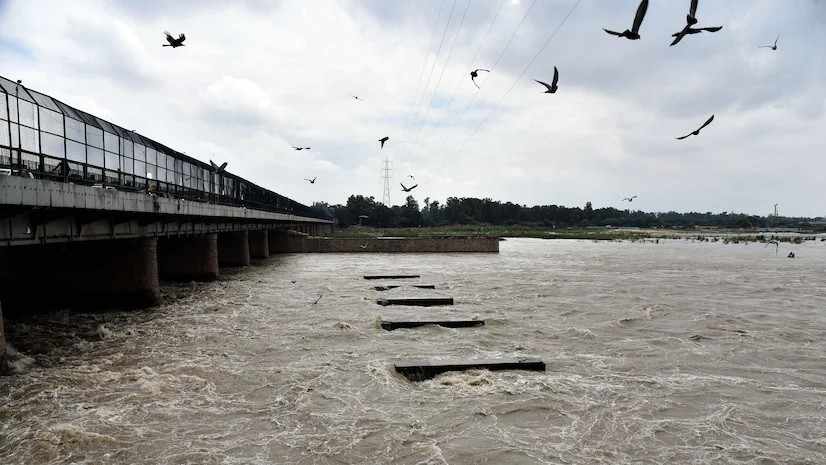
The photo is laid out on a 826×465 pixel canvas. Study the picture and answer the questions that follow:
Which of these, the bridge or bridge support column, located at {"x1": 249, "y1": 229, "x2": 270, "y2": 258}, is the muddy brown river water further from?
bridge support column, located at {"x1": 249, "y1": 229, "x2": 270, "y2": 258}

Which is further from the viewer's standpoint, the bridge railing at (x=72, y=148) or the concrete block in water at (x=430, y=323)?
the concrete block in water at (x=430, y=323)

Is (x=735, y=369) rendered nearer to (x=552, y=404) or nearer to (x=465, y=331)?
(x=552, y=404)

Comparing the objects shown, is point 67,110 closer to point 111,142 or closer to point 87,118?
point 87,118

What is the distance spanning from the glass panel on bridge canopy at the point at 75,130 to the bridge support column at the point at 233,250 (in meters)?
33.6

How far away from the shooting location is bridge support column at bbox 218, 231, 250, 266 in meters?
52.3

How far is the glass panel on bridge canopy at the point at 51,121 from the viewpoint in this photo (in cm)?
1647

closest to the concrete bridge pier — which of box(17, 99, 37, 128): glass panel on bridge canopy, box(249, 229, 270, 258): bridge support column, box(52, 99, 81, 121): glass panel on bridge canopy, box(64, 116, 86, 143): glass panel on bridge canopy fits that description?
box(64, 116, 86, 143): glass panel on bridge canopy

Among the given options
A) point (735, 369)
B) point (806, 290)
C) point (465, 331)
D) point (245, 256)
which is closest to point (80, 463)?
point (465, 331)

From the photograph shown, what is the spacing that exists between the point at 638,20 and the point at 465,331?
12568 mm

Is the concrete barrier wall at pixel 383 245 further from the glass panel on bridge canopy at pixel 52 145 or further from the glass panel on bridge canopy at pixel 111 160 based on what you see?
the glass panel on bridge canopy at pixel 52 145

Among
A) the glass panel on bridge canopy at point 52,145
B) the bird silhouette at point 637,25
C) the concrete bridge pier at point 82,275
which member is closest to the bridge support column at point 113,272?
the concrete bridge pier at point 82,275

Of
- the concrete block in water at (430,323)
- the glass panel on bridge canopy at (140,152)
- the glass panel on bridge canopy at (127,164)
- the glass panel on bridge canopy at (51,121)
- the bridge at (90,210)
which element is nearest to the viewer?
the bridge at (90,210)

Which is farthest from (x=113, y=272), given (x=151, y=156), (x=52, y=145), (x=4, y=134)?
(x=4, y=134)

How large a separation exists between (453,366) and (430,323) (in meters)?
7.11
